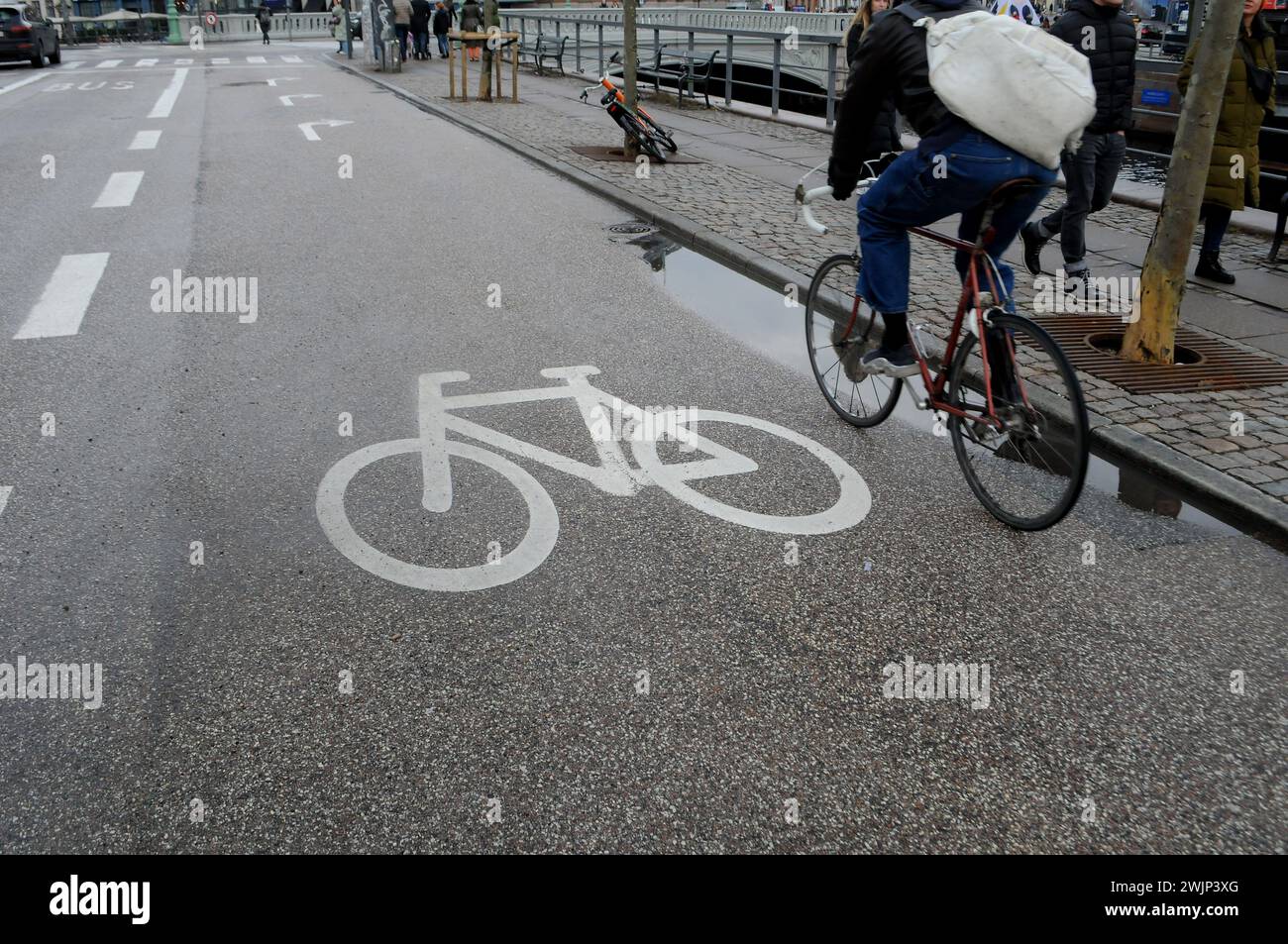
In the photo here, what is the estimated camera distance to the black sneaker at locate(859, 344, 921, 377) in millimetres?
5012

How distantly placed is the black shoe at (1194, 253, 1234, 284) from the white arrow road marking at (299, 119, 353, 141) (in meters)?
12.9

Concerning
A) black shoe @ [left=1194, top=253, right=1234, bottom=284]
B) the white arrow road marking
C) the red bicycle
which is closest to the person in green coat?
black shoe @ [left=1194, top=253, right=1234, bottom=284]

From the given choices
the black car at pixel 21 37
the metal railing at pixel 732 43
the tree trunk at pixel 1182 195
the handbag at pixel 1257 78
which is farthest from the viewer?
the black car at pixel 21 37

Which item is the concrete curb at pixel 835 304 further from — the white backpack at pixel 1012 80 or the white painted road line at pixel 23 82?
the white painted road line at pixel 23 82

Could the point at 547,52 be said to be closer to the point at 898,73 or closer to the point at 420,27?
the point at 420,27

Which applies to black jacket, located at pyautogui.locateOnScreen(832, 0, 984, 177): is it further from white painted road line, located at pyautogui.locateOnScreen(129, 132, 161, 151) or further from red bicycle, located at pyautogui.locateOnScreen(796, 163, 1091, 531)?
white painted road line, located at pyautogui.locateOnScreen(129, 132, 161, 151)

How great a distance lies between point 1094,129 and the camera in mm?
7520

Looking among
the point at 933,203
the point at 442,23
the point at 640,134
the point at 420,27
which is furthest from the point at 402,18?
the point at 933,203

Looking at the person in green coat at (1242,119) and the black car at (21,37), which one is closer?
the person in green coat at (1242,119)

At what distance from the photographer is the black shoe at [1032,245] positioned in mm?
8008

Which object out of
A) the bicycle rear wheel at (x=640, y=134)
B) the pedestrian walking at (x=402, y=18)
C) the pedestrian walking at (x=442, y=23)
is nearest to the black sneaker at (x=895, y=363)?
the bicycle rear wheel at (x=640, y=134)

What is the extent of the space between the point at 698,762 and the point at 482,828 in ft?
2.04

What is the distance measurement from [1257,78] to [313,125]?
1472 cm

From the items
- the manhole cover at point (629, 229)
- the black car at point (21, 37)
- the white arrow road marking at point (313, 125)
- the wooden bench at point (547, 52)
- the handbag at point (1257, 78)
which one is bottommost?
the manhole cover at point (629, 229)
